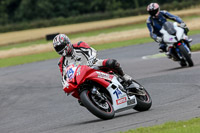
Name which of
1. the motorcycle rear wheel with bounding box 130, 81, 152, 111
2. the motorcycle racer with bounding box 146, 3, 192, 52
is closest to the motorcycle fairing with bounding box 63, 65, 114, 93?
the motorcycle rear wheel with bounding box 130, 81, 152, 111

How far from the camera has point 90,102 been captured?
8.08 metres

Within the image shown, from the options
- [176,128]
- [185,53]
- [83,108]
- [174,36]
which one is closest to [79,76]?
[176,128]

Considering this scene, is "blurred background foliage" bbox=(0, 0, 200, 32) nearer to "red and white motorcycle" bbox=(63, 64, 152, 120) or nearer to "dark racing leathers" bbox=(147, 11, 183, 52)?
"dark racing leathers" bbox=(147, 11, 183, 52)

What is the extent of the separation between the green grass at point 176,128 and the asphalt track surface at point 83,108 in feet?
1.68

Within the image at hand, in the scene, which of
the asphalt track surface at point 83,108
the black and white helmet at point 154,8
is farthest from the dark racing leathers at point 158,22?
the asphalt track surface at point 83,108

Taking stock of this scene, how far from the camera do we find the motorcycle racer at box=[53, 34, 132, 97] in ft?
28.6

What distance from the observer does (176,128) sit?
646 centimetres

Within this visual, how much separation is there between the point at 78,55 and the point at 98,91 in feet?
2.81

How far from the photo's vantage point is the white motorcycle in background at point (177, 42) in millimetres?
15422

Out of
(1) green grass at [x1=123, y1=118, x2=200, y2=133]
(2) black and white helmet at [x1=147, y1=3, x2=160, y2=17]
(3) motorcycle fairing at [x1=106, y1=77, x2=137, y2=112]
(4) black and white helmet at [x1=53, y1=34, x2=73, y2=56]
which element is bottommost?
(2) black and white helmet at [x1=147, y1=3, x2=160, y2=17]

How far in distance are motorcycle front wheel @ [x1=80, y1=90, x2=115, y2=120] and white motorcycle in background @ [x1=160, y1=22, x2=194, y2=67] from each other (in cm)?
733

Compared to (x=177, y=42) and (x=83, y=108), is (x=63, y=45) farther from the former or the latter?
(x=177, y=42)

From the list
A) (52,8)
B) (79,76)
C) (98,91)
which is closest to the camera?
(79,76)

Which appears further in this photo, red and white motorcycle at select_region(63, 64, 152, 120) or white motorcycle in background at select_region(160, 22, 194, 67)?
white motorcycle in background at select_region(160, 22, 194, 67)
